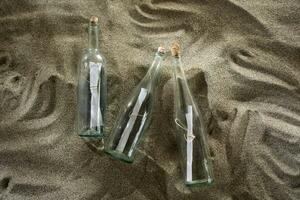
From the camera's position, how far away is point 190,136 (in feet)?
4.76

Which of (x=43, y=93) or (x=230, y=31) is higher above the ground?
(x=230, y=31)

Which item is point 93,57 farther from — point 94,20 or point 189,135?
point 189,135

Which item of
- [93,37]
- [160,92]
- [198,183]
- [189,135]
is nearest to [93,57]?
[93,37]

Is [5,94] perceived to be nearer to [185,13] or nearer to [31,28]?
[31,28]

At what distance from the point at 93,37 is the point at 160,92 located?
0.28 metres

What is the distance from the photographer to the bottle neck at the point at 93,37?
4.89 ft

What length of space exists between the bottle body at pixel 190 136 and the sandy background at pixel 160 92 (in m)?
0.03

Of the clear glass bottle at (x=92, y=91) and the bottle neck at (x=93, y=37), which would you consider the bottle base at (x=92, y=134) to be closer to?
the clear glass bottle at (x=92, y=91)

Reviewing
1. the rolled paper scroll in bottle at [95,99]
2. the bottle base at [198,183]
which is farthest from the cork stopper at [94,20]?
the bottle base at [198,183]

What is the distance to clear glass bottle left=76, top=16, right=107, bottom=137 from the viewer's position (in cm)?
145

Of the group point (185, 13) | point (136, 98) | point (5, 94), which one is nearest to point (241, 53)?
point (185, 13)

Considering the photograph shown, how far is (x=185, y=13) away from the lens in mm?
1553

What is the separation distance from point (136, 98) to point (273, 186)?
0.50 meters

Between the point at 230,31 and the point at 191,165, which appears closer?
the point at 191,165
